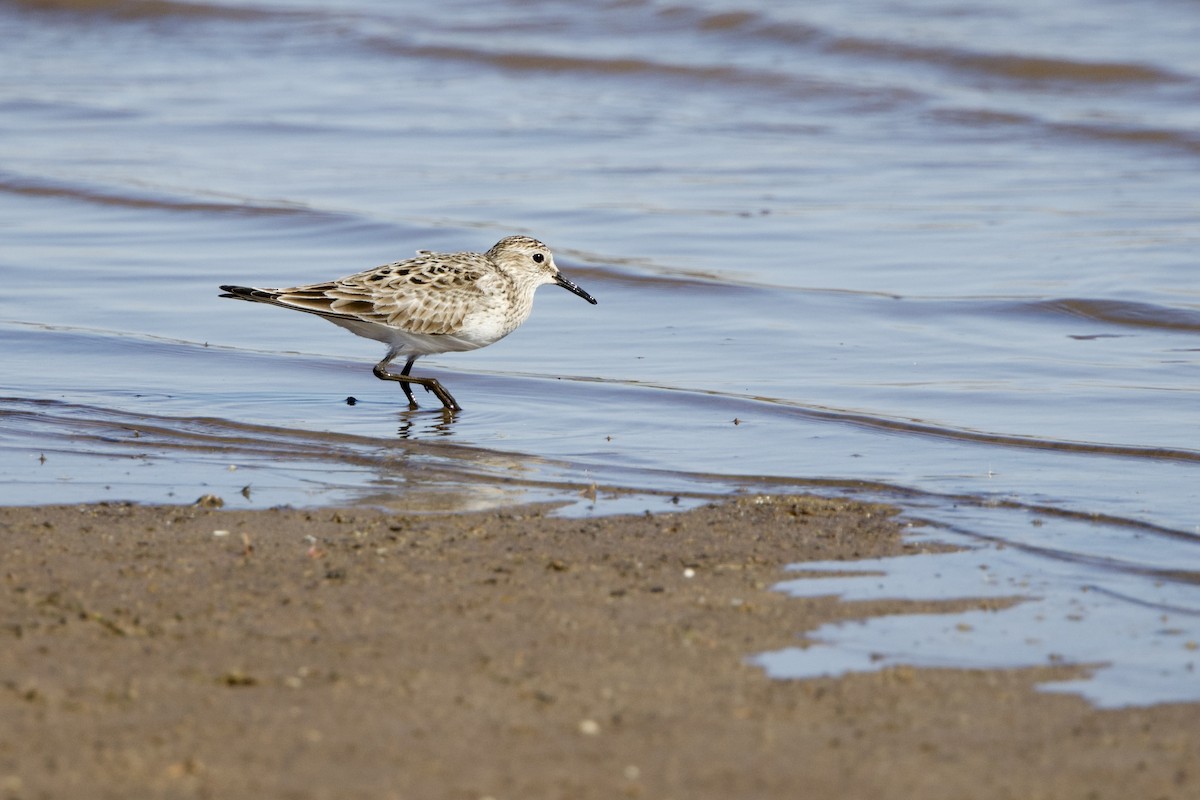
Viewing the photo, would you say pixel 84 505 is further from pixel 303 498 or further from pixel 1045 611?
pixel 1045 611

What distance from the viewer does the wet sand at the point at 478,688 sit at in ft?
14.2

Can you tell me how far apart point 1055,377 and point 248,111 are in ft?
45.2

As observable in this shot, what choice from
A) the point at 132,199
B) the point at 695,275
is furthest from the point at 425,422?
the point at 132,199

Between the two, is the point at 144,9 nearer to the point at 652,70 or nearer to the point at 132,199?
the point at 652,70

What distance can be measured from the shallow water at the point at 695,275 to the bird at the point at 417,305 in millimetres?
326

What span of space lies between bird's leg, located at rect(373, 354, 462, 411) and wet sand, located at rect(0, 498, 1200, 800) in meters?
3.05

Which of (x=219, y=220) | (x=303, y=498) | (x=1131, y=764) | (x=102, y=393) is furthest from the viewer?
(x=219, y=220)

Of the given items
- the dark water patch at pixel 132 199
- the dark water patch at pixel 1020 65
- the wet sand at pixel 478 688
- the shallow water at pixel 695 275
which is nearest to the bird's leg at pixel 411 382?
the shallow water at pixel 695 275

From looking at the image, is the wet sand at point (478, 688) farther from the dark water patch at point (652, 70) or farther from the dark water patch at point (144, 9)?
the dark water patch at point (144, 9)

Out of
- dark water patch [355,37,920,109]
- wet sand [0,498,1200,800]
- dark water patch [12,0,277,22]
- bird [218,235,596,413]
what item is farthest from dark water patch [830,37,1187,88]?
wet sand [0,498,1200,800]

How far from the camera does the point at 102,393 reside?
30.8ft

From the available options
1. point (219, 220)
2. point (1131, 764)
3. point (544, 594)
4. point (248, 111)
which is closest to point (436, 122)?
point (248, 111)

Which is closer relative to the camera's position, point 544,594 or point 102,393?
point 544,594

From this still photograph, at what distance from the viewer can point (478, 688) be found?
15.9 feet
